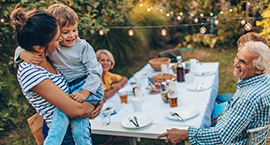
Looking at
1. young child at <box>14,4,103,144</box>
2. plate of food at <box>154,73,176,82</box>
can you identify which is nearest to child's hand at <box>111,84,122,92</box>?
plate of food at <box>154,73,176,82</box>

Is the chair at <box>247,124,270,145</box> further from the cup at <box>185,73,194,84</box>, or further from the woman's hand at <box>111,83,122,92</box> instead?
the woman's hand at <box>111,83,122,92</box>

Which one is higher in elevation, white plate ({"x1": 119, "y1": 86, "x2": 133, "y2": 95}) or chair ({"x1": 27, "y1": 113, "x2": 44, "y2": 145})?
chair ({"x1": 27, "y1": 113, "x2": 44, "y2": 145})

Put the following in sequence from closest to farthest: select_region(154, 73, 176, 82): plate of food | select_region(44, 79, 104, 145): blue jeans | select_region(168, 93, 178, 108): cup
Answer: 1. select_region(44, 79, 104, 145): blue jeans
2. select_region(168, 93, 178, 108): cup
3. select_region(154, 73, 176, 82): plate of food

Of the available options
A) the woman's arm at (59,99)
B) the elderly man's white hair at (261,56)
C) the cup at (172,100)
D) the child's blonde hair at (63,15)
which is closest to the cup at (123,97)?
the cup at (172,100)

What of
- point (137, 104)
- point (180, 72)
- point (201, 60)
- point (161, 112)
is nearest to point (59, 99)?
point (137, 104)

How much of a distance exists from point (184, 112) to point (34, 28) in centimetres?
145

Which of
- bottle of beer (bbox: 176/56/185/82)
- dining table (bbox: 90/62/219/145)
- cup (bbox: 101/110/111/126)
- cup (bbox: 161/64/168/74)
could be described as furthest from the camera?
cup (bbox: 161/64/168/74)

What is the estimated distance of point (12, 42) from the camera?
390 centimetres

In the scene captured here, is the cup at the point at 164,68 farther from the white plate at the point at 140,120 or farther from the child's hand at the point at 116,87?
the white plate at the point at 140,120

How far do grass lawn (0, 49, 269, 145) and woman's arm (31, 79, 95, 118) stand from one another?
1832mm

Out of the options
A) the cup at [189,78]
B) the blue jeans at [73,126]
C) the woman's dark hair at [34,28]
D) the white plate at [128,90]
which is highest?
the woman's dark hair at [34,28]

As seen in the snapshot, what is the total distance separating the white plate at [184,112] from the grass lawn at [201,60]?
1.02 m

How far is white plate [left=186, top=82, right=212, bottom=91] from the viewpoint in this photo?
2.74m

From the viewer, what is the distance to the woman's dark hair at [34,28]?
51.0 inches
